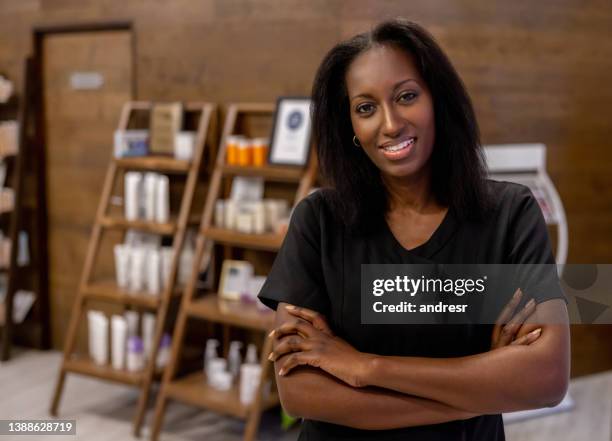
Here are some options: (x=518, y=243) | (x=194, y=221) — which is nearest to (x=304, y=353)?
(x=518, y=243)

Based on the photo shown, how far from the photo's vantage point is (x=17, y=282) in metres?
5.21

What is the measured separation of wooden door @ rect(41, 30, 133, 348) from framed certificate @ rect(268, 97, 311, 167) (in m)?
1.19

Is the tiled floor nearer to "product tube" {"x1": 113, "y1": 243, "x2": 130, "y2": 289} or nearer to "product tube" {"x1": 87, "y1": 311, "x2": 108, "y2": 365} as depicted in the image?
"product tube" {"x1": 87, "y1": 311, "x2": 108, "y2": 365}

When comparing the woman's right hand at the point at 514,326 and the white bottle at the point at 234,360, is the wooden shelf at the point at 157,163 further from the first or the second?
the woman's right hand at the point at 514,326

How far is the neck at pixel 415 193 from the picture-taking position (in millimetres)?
1459

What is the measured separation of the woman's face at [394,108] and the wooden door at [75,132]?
3.34 meters

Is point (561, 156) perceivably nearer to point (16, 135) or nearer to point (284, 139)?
point (284, 139)

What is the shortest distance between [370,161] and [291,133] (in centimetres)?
221

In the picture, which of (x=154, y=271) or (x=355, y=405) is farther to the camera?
(x=154, y=271)

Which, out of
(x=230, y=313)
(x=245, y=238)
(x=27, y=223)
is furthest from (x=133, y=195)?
(x=27, y=223)

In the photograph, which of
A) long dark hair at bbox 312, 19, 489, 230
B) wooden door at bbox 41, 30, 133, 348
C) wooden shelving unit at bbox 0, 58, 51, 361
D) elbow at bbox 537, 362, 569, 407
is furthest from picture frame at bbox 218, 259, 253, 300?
elbow at bbox 537, 362, 569, 407

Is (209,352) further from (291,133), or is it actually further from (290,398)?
(290,398)

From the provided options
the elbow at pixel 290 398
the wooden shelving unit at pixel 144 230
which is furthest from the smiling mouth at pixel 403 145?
the wooden shelving unit at pixel 144 230

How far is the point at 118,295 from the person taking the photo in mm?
4047
